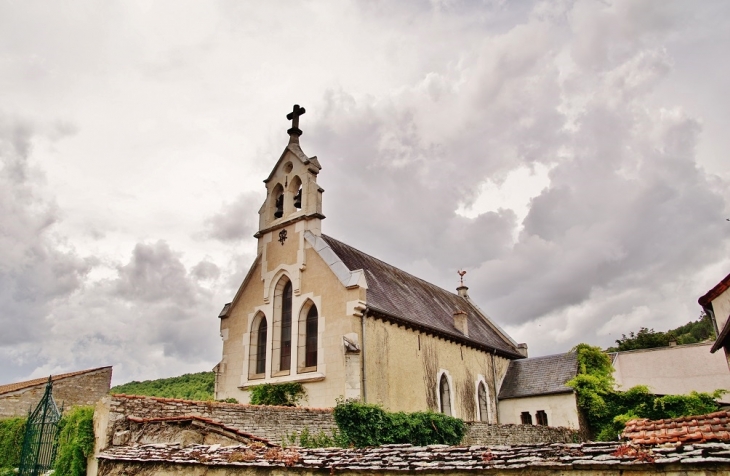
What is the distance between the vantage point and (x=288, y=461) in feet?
26.5

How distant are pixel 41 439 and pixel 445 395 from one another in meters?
16.8

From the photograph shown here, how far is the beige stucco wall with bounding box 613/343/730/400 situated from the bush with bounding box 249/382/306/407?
23.2 m

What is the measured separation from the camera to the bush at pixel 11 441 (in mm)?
21422

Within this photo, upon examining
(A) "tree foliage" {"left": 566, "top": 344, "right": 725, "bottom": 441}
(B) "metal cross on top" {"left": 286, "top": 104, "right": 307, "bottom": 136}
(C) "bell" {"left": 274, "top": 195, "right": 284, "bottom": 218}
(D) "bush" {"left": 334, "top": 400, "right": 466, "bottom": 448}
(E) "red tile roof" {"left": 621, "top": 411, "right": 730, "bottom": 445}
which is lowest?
(E) "red tile roof" {"left": 621, "top": 411, "right": 730, "bottom": 445}

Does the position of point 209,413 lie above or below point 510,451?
above

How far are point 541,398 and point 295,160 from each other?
17911 mm

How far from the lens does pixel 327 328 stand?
22.5 meters

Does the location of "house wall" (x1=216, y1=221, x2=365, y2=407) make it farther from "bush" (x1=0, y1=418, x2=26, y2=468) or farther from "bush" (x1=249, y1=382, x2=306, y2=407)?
"bush" (x1=0, y1=418, x2=26, y2=468)

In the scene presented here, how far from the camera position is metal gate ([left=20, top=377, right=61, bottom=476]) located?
1627 centimetres

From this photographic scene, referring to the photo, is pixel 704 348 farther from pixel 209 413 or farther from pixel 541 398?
pixel 209 413

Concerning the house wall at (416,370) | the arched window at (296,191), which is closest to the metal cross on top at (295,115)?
the arched window at (296,191)

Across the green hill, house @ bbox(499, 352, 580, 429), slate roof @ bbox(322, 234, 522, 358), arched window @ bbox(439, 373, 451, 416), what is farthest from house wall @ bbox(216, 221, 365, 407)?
the green hill

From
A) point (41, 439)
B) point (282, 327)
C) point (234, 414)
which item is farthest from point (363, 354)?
point (41, 439)

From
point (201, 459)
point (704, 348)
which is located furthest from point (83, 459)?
point (704, 348)
